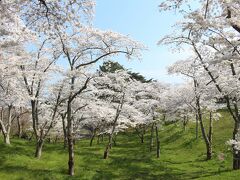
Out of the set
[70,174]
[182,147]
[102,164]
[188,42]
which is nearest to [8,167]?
[70,174]

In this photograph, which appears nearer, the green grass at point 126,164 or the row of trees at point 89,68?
the row of trees at point 89,68

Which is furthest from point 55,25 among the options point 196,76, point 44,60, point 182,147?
point 182,147

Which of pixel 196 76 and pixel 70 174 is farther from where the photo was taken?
pixel 196 76

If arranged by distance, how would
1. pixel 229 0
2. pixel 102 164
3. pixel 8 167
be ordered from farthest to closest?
pixel 102 164 → pixel 8 167 → pixel 229 0

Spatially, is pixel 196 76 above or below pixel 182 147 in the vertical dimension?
above

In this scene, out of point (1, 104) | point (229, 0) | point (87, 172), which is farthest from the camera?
point (1, 104)

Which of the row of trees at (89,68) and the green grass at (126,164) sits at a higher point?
the row of trees at (89,68)

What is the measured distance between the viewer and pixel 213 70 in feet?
125

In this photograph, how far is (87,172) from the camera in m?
38.8

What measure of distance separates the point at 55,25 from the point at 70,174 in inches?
937

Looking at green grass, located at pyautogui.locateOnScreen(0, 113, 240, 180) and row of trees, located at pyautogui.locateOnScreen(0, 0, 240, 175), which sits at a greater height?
row of trees, located at pyautogui.locateOnScreen(0, 0, 240, 175)

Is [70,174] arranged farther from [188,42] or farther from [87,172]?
[188,42]

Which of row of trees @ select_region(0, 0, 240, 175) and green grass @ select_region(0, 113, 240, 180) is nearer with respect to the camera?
row of trees @ select_region(0, 0, 240, 175)

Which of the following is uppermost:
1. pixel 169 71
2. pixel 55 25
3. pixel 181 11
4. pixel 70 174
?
pixel 169 71
